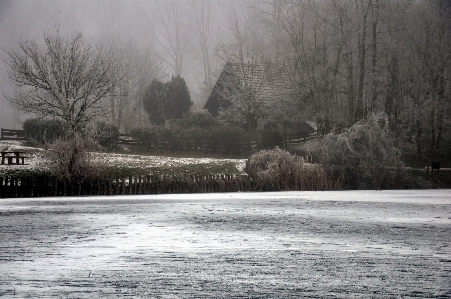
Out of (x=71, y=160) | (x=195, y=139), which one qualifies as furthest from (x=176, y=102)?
(x=71, y=160)

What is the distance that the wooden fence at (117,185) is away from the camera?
19500mm

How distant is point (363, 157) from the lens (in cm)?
2367

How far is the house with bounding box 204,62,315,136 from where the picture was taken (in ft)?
123

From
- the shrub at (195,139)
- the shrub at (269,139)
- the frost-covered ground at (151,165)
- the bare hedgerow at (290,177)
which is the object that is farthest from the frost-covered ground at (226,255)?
the shrub at (269,139)

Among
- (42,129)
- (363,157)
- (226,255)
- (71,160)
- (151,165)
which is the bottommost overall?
(226,255)

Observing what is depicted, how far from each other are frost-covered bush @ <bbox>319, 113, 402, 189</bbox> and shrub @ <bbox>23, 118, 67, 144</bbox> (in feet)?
58.9

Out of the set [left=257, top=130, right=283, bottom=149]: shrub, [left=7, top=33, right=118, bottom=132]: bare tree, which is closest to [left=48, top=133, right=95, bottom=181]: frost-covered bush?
[left=7, top=33, right=118, bottom=132]: bare tree

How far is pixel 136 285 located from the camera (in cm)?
563

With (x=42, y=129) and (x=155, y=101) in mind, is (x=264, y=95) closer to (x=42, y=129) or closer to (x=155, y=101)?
(x=155, y=101)

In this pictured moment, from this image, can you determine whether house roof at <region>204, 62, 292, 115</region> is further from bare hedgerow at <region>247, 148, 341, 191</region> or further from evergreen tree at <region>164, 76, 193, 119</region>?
bare hedgerow at <region>247, 148, 341, 191</region>

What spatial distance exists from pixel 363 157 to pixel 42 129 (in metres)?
21.2

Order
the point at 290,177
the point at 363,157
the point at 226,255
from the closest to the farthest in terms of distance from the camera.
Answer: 1. the point at 226,255
2. the point at 290,177
3. the point at 363,157

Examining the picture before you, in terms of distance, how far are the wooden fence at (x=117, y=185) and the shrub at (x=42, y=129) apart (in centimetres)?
1406

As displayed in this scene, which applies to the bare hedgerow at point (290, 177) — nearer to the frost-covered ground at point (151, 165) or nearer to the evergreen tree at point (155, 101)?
the frost-covered ground at point (151, 165)
